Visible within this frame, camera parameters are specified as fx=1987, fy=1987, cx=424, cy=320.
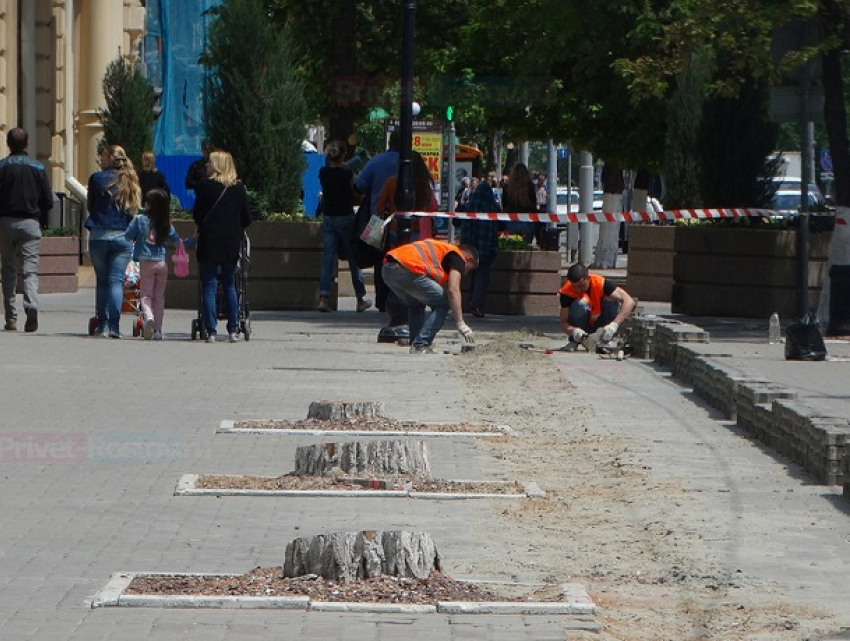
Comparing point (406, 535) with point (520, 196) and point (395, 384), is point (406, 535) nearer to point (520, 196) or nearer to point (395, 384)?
point (395, 384)

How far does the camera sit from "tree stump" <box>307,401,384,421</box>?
11492mm

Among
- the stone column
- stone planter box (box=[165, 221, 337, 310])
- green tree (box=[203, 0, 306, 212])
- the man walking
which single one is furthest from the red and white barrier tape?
the stone column

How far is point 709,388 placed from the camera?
13.7 m

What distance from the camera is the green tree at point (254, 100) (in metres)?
22.1

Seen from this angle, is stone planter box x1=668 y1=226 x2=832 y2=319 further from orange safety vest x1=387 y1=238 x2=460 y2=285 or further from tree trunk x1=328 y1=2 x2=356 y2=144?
tree trunk x1=328 y1=2 x2=356 y2=144

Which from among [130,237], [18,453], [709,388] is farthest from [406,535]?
[130,237]

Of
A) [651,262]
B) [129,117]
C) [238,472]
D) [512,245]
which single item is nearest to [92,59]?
[129,117]

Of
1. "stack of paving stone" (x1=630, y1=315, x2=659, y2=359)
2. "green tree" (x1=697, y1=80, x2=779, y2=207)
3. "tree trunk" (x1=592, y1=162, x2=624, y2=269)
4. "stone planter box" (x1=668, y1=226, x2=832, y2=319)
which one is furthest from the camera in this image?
"tree trunk" (x1=592, y1=162, x2=624, y2=269)

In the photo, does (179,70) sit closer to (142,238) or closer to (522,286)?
(522,286)

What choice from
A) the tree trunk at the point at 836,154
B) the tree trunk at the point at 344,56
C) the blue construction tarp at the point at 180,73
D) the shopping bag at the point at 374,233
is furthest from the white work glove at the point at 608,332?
the blue construction tarp at the point at 180,73

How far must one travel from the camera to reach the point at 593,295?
1819 centimetres

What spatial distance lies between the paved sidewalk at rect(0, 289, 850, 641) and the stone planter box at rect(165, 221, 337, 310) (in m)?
4.40

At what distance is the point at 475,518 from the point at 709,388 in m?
5.63

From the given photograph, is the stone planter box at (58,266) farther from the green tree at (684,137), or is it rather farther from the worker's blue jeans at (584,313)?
the worker's blue jeans at (584,313)
